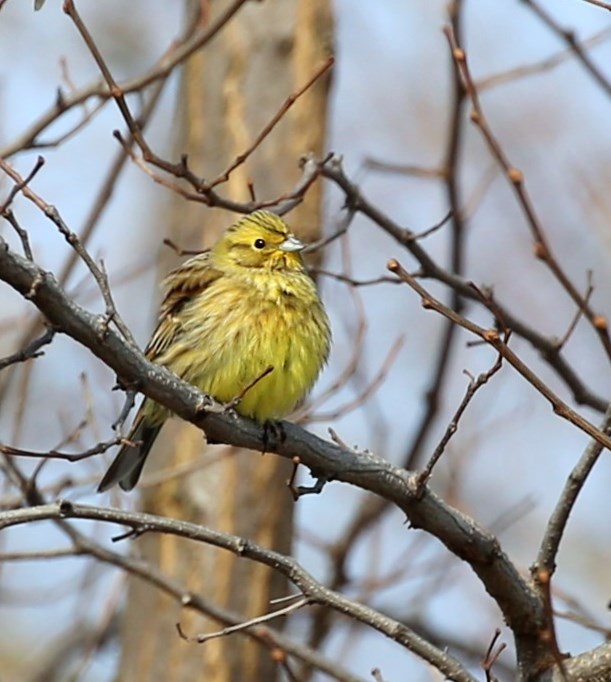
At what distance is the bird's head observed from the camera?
5.74 metres

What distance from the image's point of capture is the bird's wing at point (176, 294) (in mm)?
5508

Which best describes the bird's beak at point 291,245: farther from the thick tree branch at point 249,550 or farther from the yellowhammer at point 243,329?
the thick tree branch at point 249,550

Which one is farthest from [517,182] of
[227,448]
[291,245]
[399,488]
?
[227,448]

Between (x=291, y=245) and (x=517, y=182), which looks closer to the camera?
(x=517, y=182)

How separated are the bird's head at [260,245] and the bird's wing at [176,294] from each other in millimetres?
113

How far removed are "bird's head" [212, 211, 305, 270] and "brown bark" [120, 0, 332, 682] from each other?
0.81 metres

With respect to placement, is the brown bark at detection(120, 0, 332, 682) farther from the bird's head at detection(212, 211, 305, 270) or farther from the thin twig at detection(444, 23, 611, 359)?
the thin twig at detection(444, 23, 611, 359)

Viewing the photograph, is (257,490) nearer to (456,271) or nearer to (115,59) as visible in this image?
(456,271)

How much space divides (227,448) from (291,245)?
3.91 ft

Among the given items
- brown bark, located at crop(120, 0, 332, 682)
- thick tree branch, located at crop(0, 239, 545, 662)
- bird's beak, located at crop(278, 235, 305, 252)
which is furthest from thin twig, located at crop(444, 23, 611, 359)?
brown bark, located at crop(120, 0, 332, 682)

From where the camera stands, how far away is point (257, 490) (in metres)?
6.77

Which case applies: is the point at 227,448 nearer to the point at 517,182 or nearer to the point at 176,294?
the point at 176,294

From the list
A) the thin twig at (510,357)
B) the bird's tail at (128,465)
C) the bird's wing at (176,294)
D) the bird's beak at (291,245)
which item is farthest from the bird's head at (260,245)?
the thin twig at (510,357)

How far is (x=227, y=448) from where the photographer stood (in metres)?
6.61
